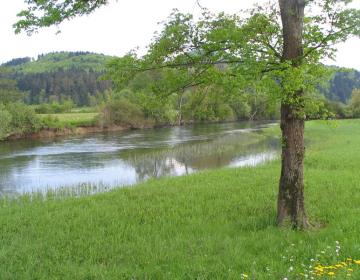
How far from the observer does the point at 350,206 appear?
693 centimetres

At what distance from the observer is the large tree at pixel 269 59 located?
17.1 feet

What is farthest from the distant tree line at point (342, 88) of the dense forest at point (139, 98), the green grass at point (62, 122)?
the green grass at point (62, 122)

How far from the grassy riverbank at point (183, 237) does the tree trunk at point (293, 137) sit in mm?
452

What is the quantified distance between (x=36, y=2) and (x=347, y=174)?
1215cm

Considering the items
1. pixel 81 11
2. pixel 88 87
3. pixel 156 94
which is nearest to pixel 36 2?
pixel 81 11

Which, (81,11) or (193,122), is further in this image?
(193,122)

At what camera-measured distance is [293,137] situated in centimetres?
555

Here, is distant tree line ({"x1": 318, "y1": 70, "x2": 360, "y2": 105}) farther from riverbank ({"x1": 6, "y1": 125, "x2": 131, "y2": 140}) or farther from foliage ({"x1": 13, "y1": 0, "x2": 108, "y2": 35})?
foliage ({"x1": 13, "y1": 0, "x2": 108, "y2": 35})

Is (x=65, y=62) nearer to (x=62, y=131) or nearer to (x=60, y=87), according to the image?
(x=60, y=87)

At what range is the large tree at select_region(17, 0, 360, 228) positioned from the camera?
5.22m

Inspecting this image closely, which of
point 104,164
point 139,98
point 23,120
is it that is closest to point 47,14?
point 139,98

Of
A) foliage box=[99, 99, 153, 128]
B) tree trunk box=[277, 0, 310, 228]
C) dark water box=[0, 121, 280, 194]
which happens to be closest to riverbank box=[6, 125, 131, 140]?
foliage box=[99, 99, 153, 128]

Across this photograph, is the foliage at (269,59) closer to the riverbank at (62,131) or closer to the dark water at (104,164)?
the dark water at (104,164)

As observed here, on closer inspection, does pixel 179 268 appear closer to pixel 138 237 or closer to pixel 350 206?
pixel 138 237
